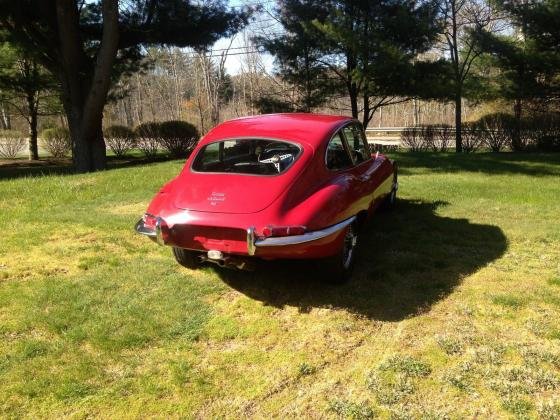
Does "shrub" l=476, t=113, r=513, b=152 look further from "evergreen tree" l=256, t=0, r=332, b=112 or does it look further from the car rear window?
the car rear window

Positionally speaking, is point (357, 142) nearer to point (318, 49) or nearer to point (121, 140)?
point (318, 49)

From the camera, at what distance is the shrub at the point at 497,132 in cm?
1780

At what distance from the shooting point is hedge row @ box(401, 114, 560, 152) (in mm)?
17297

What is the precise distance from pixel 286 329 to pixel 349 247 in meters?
1.19

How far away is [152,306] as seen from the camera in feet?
13.1

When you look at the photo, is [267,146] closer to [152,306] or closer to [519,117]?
[152,306]

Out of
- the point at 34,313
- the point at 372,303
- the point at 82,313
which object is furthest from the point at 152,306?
the point at 372,303

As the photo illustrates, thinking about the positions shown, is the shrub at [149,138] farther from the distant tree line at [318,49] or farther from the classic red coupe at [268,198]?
the classic red coupe at [268,198]

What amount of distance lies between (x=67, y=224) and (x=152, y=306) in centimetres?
312

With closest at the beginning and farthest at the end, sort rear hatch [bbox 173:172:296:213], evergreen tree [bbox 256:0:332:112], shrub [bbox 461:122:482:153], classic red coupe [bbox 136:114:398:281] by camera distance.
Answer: classic red coupe [bbox 136:114:398:281] < rear hatch [bbox 173:172:296:213] < evergreen tree [bbox 256:0:332:112] < shrub [bbox 461:122:482:153]

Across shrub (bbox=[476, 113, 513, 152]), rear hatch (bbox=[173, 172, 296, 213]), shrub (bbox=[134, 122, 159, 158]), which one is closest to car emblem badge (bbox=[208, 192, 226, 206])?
rear hatch (bbox=[173, 172, 296, 213])

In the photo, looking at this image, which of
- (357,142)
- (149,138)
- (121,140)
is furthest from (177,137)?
(357,142)

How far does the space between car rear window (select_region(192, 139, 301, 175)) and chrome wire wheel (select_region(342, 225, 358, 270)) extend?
98 centimetres

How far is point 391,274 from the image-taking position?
4621 millimetres
